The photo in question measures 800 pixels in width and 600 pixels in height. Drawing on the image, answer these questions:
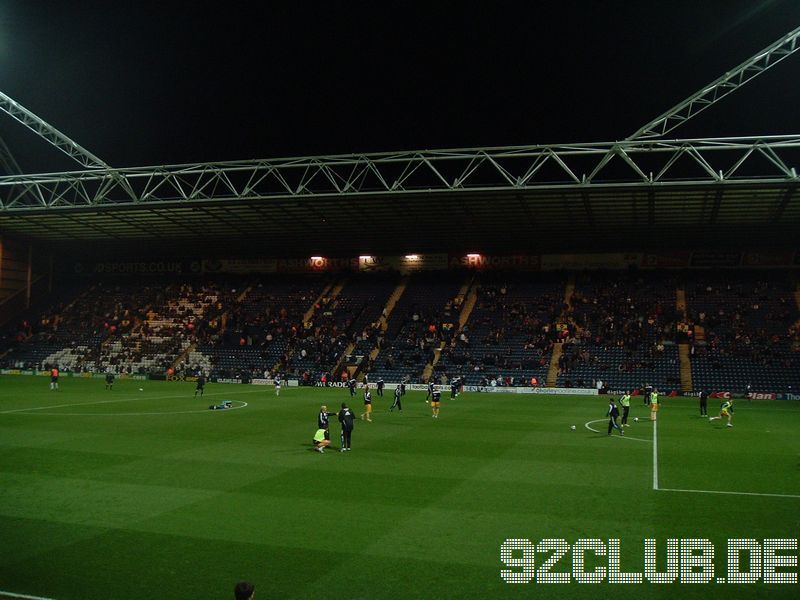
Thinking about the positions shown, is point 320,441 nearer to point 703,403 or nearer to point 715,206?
point 703,403

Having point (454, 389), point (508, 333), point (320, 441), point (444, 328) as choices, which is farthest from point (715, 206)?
point (320, 441)

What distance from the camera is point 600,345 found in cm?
5447

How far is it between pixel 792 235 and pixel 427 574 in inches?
2172

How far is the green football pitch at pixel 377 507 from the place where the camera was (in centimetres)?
1060

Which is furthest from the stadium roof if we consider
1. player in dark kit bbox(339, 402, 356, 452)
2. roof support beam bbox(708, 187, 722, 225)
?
player in dark kit bbox(339, 402, 356, 452)

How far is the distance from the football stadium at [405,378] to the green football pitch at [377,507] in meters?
0.10

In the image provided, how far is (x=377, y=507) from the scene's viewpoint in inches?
584

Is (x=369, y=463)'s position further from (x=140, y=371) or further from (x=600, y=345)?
(x=140, y=371)

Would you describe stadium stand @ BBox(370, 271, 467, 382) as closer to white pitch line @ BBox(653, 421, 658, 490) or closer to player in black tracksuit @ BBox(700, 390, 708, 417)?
player in black tracksuit @ BBox(700, 390, 708, 417)

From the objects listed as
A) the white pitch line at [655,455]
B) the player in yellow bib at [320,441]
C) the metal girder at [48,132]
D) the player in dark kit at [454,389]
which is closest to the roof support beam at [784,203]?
the white pitch line at [655,455]

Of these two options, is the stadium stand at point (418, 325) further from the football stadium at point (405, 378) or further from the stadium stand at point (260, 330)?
the stadium stand at point (260, 330)

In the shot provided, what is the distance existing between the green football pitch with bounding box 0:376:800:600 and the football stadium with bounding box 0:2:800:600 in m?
0.10

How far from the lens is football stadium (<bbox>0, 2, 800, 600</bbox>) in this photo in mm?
11758

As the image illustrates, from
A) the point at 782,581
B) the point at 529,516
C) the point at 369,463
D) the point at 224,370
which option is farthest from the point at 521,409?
the point at 224,370
